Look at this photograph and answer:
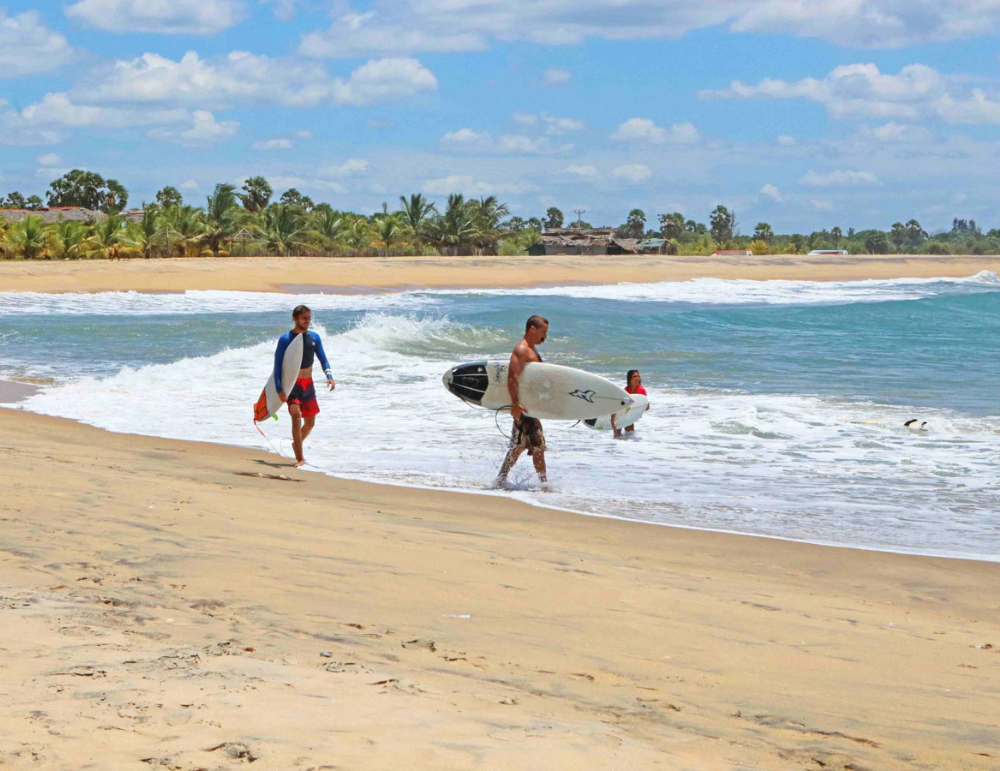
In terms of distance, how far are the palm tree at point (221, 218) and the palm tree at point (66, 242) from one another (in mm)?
7753

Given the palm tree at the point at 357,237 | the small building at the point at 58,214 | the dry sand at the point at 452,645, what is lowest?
the dry sand at the point at 452,645

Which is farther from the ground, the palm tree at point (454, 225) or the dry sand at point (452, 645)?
the palm tree at point (454, 225)

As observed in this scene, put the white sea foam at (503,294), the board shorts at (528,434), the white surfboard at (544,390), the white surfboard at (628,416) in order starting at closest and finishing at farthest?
the board shorts at (528,434)
the white surfboard at (544,390)
the white surfboard at (628,416)
the white sea foam at (503,294)

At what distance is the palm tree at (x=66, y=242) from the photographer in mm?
50812

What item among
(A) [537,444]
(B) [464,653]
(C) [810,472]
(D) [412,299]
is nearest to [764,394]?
(C) [810,472]

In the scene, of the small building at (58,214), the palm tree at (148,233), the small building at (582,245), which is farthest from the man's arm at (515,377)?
the small building at (582,245)

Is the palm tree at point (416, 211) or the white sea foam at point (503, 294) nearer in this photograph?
the white sea foam at point (503, 294)

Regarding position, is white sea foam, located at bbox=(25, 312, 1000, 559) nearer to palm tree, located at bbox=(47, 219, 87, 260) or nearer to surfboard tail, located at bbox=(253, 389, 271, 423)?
surfboard tail, located at bbox=(253, 389, 271, 423)

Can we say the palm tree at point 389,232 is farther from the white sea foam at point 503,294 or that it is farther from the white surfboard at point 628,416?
the white surfboard at point 628,416

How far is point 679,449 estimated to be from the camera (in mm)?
10062

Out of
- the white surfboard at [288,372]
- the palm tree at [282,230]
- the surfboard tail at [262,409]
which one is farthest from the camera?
the palm tree at [282,230]

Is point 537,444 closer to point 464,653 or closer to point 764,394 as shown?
point 464,653

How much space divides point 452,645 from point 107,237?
5401 centimetres

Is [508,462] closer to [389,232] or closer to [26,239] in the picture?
[26,239]
